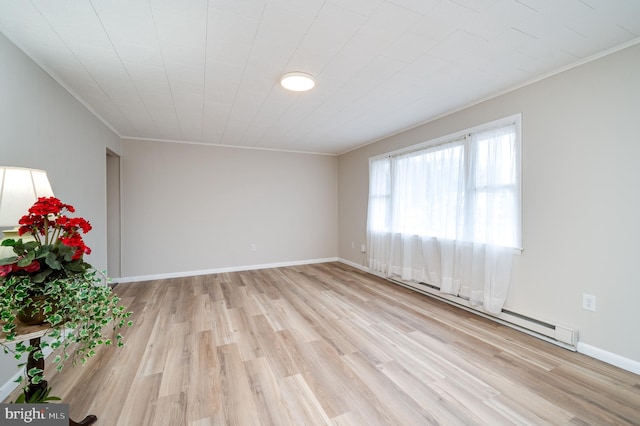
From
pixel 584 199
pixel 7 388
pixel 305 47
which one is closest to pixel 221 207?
pixel 7 388

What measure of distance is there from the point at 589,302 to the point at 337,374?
2.21 metres

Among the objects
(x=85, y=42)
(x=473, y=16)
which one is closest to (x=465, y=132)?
(x=473, y=16)

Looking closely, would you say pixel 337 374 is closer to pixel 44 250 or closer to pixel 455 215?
pixel 44 250

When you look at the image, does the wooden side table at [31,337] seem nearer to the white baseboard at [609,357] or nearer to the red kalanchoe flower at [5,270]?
the red kalanchoe flower at [5,270]

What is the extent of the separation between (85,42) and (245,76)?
1153 mm

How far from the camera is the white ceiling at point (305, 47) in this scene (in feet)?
5.31

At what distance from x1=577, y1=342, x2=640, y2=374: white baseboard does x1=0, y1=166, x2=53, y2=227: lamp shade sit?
3.96 m

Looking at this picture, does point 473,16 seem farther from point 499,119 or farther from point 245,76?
point 245,76

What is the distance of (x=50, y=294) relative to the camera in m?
1.15

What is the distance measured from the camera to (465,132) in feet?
10.3

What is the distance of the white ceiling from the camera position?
1.62m

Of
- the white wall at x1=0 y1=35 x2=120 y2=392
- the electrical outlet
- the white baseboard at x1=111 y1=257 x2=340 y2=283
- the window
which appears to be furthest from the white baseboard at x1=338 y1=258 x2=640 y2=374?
the white wall at x1=0 y1=35 x2=120 y2=392

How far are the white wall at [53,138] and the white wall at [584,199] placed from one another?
4231 mm

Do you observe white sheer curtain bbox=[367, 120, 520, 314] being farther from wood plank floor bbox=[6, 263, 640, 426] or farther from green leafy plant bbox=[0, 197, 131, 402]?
green leafy plant bbox=[0, 197, 131, 402]
